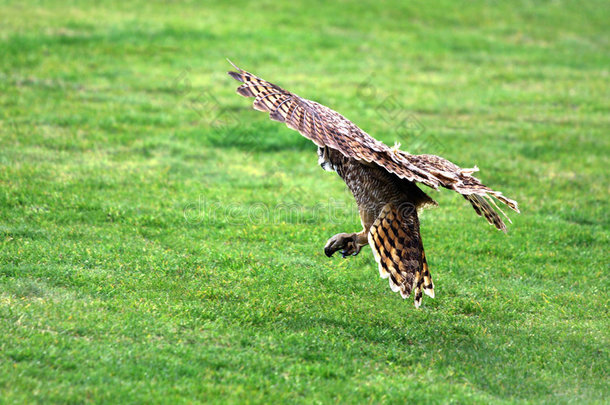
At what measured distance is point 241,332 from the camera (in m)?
7.03

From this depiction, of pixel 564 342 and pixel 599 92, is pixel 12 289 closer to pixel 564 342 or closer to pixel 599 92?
pixel 564 342

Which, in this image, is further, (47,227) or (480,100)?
(480,100)

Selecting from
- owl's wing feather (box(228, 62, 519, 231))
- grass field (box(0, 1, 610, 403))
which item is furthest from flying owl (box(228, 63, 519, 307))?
grass field (box(0, 1, 610, 403))

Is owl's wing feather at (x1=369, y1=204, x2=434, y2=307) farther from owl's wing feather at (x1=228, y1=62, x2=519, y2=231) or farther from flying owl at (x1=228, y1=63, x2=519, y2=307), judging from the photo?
owl's wing feather at (x1=228, y1=62, x2=519, y2=231)

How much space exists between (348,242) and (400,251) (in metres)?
0.99

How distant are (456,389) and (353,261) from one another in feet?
11.1

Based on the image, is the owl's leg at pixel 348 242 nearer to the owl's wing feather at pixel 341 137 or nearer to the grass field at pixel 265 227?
the grass field at pixel 265 227

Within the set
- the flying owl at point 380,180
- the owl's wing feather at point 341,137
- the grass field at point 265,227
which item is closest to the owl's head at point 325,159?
the flying owl at point 380,180

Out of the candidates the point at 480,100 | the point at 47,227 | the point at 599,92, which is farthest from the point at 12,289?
the point at 599,92

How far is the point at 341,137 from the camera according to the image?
7062mm

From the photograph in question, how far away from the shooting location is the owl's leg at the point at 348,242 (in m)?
7.91

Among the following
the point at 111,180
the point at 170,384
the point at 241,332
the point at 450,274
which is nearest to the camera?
the point at 170,384

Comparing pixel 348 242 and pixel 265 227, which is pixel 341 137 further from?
pixel 265 227

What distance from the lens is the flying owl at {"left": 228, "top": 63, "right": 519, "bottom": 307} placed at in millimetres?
6844
